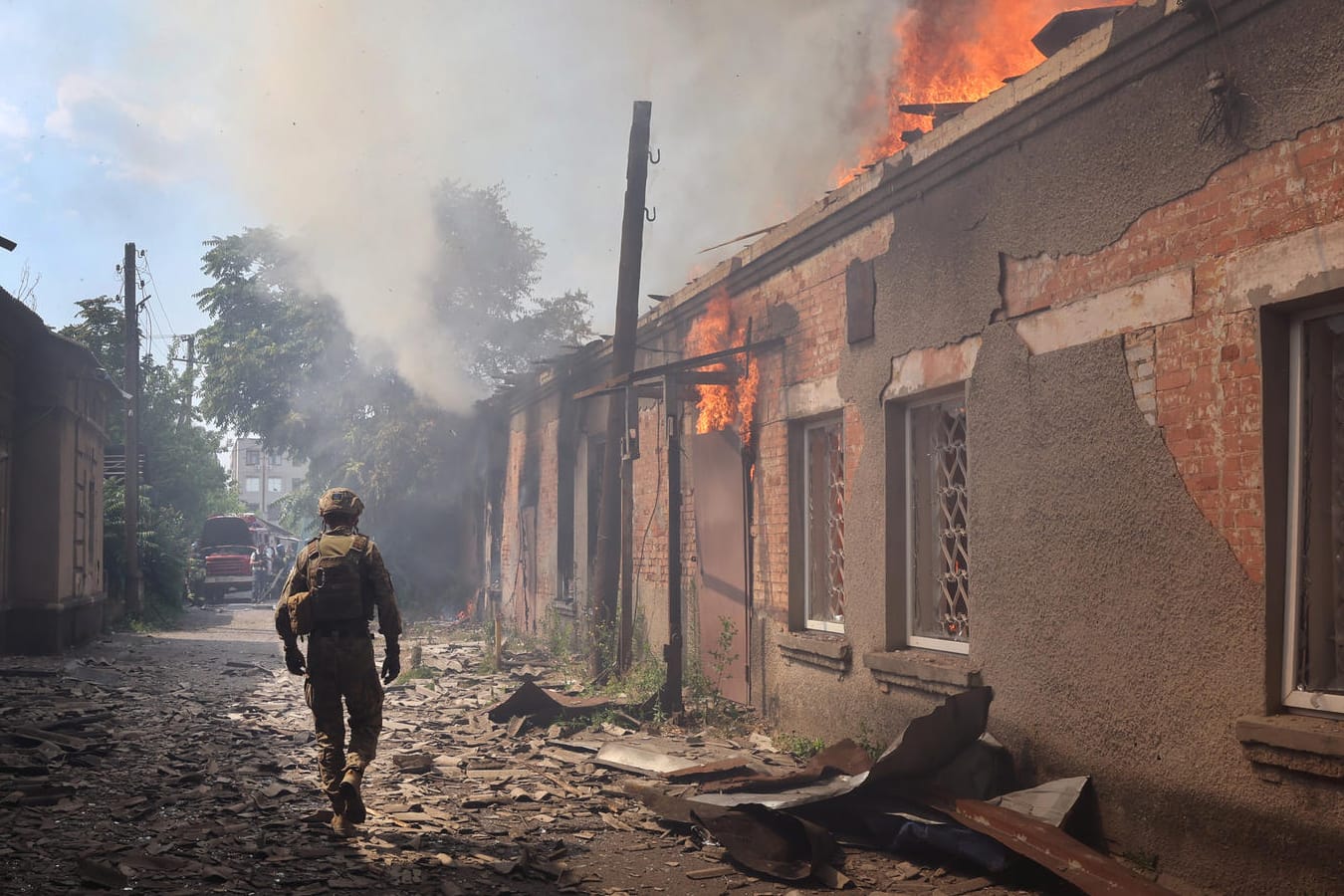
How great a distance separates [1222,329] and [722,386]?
568 centimetres

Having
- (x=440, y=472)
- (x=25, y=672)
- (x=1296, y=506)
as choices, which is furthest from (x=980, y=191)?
(x=440, y=472)

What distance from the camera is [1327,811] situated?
13.2 ft

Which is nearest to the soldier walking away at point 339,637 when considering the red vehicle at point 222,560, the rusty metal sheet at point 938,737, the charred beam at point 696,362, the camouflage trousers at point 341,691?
the camouflage trousers at point 341,691

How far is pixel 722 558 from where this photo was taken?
9906mm

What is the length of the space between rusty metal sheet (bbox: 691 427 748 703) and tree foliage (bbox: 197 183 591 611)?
14344 millimetres

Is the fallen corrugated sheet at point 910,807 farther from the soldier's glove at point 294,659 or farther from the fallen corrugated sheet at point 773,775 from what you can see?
the soldier's glove at point 294,659

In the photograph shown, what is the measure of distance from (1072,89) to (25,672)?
11.4m

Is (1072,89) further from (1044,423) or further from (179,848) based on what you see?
(179,848)

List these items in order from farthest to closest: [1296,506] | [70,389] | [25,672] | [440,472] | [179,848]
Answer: [440,472]
[70,389]
[25,672]
[179,848]
[1296,506]

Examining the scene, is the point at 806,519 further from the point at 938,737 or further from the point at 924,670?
the point at 938,737

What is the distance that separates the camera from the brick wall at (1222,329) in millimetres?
4262

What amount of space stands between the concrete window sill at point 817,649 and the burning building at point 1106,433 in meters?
0.03

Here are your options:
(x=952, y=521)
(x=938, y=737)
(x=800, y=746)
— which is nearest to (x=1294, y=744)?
(x=938, y=737)

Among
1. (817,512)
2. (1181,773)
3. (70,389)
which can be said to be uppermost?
(70,389)
